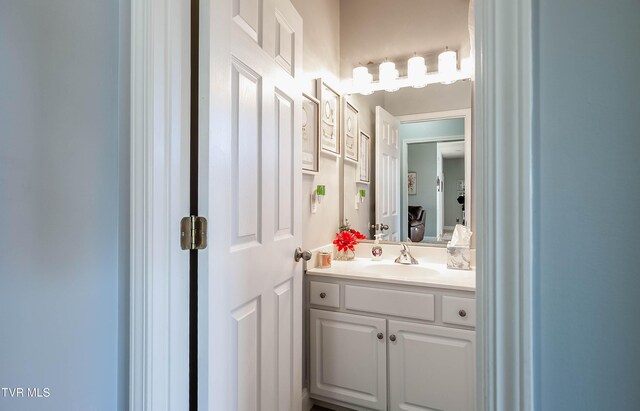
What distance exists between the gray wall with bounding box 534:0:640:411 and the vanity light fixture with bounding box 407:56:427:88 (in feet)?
5.73

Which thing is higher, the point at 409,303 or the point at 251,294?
the point at 251,294

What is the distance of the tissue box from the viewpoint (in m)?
1.79

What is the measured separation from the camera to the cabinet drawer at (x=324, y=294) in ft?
5.49

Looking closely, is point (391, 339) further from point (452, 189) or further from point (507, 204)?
point (507, 204)

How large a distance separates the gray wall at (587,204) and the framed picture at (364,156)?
1806 mm

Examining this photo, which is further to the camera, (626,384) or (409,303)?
(409,303)

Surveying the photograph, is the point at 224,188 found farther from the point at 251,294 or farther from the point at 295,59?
the point at 295,59

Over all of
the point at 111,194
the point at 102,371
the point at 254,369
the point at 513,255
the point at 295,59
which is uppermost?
the point at 295,59

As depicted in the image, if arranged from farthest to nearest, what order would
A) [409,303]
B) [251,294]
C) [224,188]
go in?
[409,303]
[251,294]
[224,188]

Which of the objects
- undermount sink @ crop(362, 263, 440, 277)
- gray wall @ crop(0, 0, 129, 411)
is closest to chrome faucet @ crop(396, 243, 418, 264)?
undermount sink @ crop(362, 263, 440, 277)

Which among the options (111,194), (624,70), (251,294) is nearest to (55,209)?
(111,194)

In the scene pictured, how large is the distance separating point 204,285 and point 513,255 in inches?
28.2

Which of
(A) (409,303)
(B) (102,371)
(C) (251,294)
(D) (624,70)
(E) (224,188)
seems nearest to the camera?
(D) (624,70)

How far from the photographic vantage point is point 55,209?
2.45 ft
